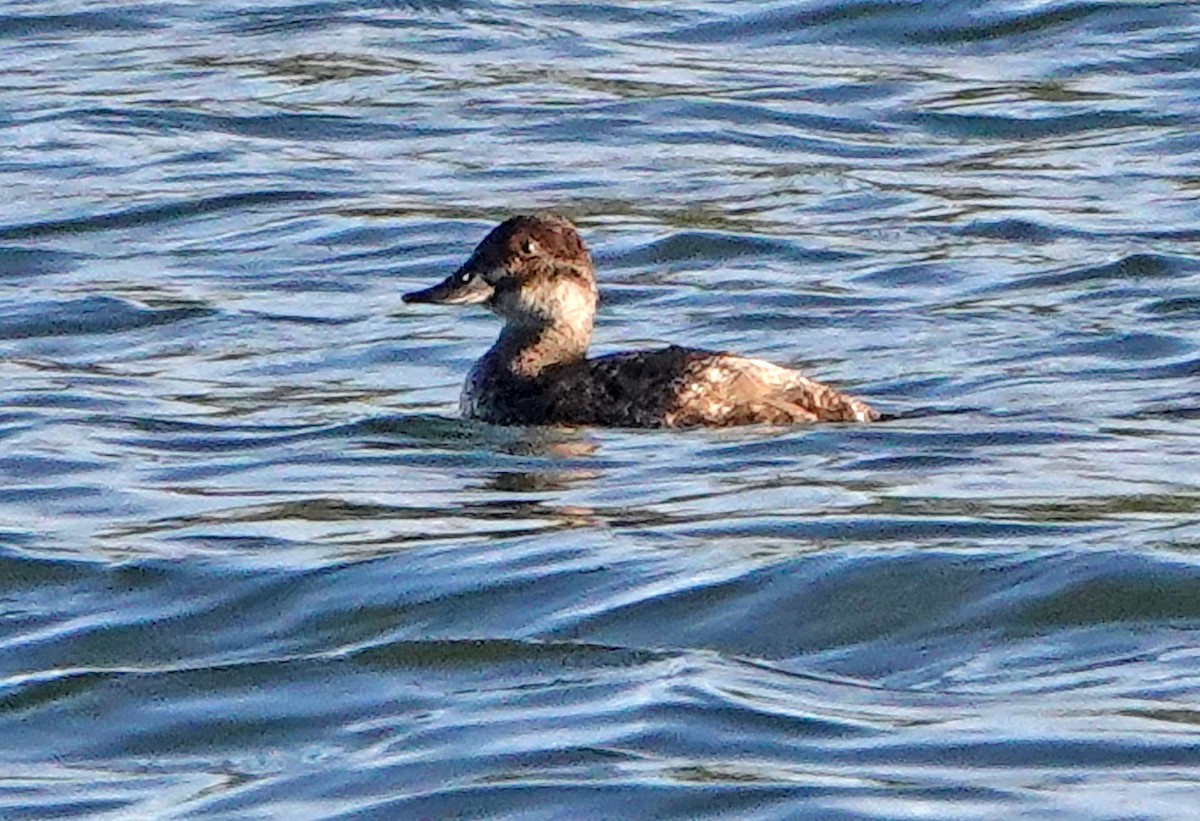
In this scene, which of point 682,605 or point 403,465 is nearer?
point 682,605

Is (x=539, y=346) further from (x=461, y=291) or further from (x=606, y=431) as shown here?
(x=606, y=431)

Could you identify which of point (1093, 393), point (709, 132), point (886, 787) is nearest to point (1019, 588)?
point (886, 787)

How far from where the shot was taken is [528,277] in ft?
40.0

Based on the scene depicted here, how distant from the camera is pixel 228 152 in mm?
17891

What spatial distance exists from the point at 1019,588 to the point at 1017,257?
626cm

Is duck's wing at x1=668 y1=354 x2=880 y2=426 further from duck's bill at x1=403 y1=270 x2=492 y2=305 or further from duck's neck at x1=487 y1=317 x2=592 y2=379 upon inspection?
duck's bill at x1=403 y1=270 x2=492 y2=305

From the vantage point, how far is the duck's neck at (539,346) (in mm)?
11891

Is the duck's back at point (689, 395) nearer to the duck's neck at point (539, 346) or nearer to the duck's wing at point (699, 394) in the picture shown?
the duck's wing at point (699, 394)

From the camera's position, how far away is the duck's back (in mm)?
11188

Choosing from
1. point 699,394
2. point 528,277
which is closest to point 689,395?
point 699,394

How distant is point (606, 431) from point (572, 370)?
1.11 ft

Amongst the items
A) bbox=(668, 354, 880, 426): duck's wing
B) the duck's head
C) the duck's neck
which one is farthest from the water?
the duck's head

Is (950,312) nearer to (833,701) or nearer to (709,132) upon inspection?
(709,132)

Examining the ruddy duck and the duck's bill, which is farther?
the duck's bill
